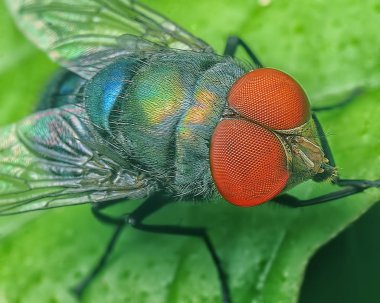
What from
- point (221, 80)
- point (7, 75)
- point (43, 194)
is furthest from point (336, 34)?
point (7, 75)

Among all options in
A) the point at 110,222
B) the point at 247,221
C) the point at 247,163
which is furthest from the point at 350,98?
the point at 110,222

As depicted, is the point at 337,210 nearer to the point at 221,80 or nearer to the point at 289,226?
the point at 289,226

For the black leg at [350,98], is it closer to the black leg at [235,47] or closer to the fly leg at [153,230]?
the black leg at [235,47]

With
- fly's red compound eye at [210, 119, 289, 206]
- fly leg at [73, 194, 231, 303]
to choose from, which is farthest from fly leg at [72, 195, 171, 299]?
fly's red compound eye at [210, 119, 289, 206]

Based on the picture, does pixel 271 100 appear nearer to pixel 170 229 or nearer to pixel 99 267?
pixel 170 229

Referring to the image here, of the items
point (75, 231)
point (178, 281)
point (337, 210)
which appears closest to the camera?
point (337, 210)

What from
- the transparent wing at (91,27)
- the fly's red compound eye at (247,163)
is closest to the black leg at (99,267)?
the transparent wing at (91,27)
